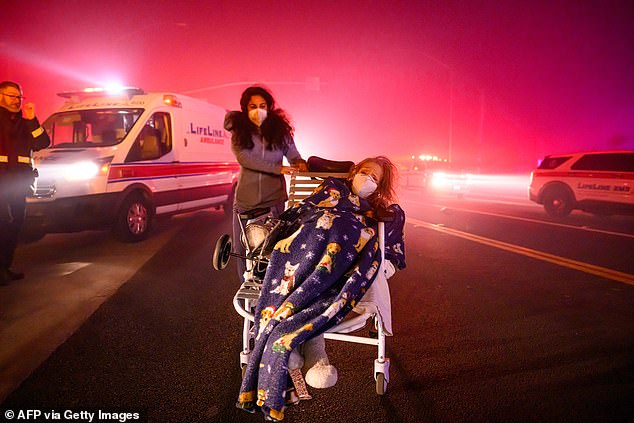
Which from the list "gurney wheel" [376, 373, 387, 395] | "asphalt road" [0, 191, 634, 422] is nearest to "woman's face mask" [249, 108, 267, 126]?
"asphalt road" [0, 191, 634, 422]

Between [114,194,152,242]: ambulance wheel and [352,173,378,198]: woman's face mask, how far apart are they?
5.64 metres

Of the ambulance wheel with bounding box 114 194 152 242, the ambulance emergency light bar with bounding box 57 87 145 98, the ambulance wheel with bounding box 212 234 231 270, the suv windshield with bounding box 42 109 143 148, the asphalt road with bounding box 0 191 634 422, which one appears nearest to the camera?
the asphalt road with bounding box 0 191 634 422

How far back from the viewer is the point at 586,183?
39.3 feet

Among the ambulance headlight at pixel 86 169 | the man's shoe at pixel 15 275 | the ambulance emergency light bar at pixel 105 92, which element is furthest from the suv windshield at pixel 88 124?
the man's shoe at pixel 15 275

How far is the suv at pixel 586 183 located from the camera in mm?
11203

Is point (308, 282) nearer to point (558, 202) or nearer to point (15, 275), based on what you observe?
point (15, 275)

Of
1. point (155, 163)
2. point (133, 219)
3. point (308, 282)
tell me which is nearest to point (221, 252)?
point (308, 282)

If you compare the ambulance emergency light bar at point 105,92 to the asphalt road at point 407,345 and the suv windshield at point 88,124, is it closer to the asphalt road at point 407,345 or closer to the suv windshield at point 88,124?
the suv windshield at point 88,124

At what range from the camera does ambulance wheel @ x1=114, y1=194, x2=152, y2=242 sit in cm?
747

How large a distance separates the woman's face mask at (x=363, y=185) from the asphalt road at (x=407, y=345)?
1.26 m

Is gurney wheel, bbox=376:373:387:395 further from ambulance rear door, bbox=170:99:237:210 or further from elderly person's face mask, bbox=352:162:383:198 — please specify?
ambulance rear door, bbox=170:99:237:210

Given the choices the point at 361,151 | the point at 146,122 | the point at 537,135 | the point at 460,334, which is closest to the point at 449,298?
the point at 460,334

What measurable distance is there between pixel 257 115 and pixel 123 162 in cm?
470

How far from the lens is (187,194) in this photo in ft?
30.3
